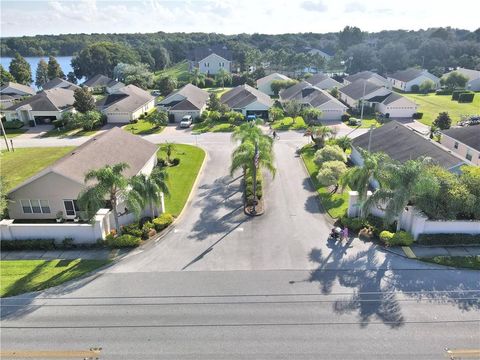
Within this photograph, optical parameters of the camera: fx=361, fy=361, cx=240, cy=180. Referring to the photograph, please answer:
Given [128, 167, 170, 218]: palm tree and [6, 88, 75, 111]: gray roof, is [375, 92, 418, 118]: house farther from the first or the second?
[6, 88, 75, 111]: gray roof

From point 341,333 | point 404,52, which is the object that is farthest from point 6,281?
point 404,52

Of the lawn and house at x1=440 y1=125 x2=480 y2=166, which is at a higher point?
house at x1=440 y1=125 x2=480 y2=166

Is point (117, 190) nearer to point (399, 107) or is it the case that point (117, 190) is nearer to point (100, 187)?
point (100, 187)

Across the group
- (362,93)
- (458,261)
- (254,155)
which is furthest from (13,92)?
(458,261)

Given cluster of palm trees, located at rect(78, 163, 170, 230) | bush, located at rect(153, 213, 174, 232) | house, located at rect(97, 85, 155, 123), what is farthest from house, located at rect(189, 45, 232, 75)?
cluster of palm trees, located at rect(78, 163, 170, 230)

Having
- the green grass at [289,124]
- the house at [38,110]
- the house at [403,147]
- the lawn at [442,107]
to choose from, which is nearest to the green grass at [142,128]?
the house at [38,110]
